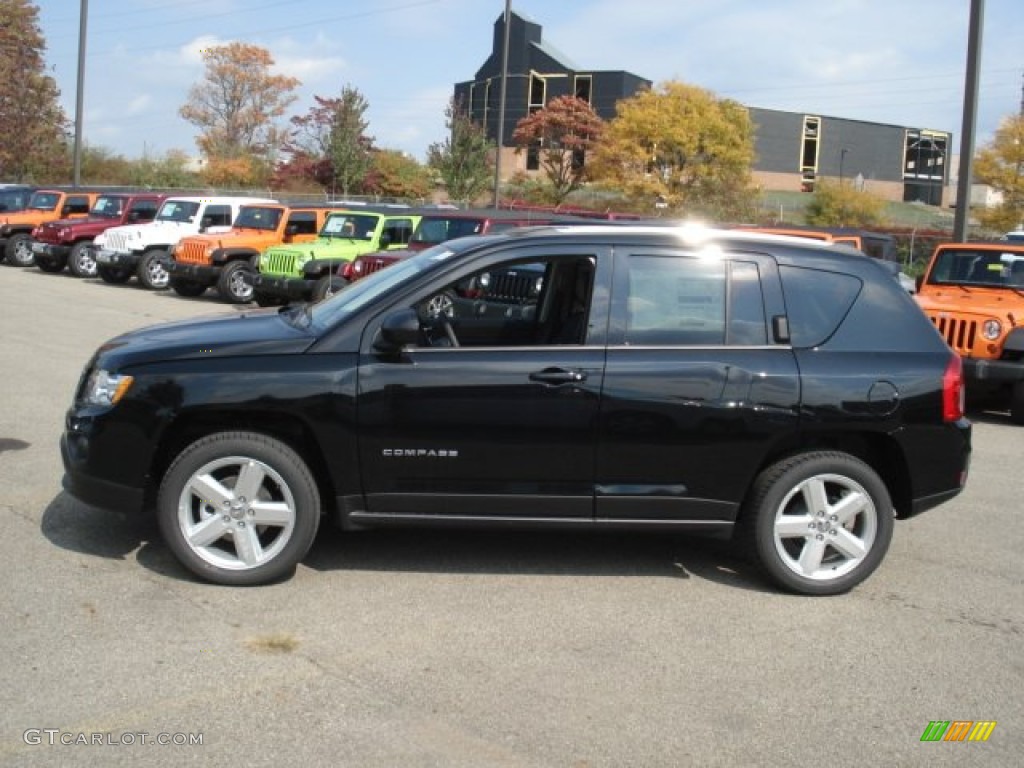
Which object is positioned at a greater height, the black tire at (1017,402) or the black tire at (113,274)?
the black tire at (113,274)

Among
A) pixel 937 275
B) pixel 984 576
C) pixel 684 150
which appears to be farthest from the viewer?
pixel 684 150

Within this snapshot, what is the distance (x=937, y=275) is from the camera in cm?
1173

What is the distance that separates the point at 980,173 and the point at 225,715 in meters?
37.2

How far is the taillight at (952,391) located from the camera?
5.19 meters

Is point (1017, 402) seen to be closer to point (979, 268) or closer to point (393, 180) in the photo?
point (979, 268)

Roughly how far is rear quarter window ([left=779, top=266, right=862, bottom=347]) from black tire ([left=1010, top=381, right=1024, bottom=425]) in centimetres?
564

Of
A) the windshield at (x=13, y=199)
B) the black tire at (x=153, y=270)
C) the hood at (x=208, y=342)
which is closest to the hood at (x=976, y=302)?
the hood at (x=208, y=342)

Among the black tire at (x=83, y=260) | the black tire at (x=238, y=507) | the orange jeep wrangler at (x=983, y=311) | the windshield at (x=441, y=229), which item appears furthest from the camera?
the black tire at (x=83, y=260)

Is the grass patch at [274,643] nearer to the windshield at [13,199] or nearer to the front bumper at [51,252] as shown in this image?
the front bumper at [51,252]

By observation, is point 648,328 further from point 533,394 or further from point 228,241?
point 228,241

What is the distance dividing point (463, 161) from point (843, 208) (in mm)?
14796

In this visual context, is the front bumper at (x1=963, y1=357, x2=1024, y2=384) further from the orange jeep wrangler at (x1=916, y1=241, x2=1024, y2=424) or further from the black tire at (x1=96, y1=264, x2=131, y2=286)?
the black tire at (x1=96, y1=264, x2=131, y2=286)

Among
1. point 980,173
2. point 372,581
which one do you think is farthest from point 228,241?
point 980,173

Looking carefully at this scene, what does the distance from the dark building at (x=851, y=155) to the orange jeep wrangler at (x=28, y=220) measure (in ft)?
167
